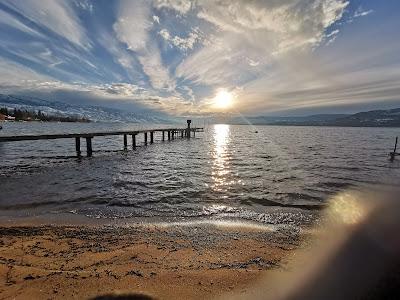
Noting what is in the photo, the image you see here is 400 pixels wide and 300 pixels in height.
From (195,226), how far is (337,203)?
7.87 meters

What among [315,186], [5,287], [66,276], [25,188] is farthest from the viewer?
[315,186]

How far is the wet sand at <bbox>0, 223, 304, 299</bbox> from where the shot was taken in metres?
4.90

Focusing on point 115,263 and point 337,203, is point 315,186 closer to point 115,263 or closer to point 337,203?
point 337,203

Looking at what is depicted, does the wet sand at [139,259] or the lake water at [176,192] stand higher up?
the wet sand at [139,259]

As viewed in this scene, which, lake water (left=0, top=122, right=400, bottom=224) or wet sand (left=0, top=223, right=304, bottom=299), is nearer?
wet sand (left=0, top=223, right=304, bottom=299)

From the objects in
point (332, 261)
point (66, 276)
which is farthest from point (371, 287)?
point (66, 276)

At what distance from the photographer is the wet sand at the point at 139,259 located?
193 inches

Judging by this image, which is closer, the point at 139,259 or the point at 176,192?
the point at 139,259

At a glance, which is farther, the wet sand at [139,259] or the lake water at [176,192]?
the lake water at [176,192]

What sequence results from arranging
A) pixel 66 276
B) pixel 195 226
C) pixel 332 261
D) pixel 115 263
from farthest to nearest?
pixel 195 226
pixel 332 261
pixel 115 263
pixel 66 276

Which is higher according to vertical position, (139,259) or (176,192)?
(139,259)

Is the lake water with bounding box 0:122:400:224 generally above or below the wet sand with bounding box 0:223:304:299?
below

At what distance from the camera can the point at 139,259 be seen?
241 inches

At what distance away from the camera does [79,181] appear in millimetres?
16391
